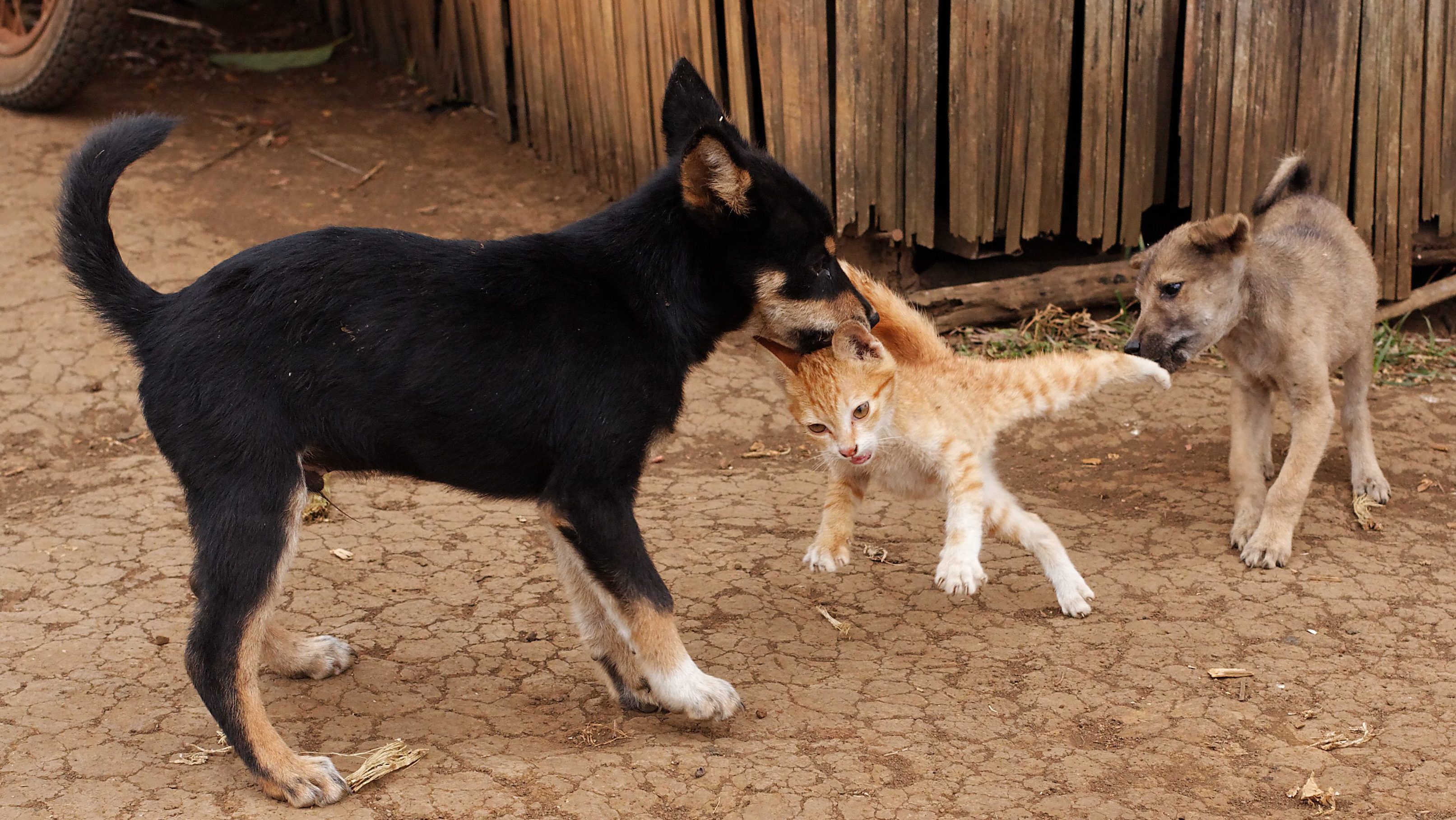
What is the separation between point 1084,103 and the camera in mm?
7238

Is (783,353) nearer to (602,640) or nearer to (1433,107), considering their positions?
(602,640)

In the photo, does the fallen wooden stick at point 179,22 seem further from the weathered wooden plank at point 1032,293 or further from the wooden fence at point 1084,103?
the weathered wooden plank at point 1032,293

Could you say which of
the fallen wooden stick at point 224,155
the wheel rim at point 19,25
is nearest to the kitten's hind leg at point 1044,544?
the fallen wooden stick at point 224,155

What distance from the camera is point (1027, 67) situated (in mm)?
7129

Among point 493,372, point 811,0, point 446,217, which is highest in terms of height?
point 811,0

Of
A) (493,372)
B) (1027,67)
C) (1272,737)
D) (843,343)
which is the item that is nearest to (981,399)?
(843,343)

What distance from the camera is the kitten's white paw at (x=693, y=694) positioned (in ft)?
13.3

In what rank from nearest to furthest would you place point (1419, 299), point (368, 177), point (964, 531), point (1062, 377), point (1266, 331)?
point (964, 531)
point (1062, 377)
point (1266, 331)
point (1419, 299)
point (368, 177)

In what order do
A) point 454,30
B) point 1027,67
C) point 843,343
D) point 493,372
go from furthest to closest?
point 454,30
point 1027,67
point 843,343
point 493,372

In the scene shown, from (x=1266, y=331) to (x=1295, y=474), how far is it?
663 mm

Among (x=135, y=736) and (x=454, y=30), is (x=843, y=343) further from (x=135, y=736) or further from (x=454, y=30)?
(x=454, y=30)

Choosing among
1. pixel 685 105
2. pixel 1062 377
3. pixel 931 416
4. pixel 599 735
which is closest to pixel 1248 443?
pixel 1062 377

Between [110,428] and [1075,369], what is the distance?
510cm

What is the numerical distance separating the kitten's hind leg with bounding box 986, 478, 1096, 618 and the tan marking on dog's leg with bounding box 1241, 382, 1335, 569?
3.02 feet
